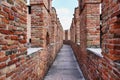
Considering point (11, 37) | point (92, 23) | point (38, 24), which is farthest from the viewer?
point (38, 24)

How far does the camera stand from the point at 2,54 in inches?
78.5

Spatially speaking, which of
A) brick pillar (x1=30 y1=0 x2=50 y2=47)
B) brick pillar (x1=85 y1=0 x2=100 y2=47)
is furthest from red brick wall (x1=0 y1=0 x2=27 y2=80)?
brick pillar (x1=85 y1=0 x2=100 y2=47)

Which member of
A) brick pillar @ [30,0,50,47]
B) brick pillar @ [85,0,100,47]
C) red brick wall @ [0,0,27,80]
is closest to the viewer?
red brick wall @ [0,0,27,80]

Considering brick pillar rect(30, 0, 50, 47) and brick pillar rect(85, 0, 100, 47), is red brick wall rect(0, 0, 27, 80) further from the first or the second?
brick pillar rect(85, 0, 100, 47)

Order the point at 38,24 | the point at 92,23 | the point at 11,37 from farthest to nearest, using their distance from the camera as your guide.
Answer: the point at 38,24
the point at 92,23
the point at 11,37

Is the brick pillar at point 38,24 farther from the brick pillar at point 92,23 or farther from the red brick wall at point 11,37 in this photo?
the red brick wall at point 11,37

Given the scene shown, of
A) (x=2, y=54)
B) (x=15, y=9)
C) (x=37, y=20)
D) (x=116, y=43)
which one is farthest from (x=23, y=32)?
(x=37, y=20)

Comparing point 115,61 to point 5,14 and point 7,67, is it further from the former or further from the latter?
point 5,14

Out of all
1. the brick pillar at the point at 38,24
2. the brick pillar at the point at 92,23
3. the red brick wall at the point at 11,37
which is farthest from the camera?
the brick pillar at the point at 38,24

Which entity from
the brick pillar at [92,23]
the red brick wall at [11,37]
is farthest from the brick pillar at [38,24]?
the red brick wall at [11,37]

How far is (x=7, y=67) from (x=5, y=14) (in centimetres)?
71

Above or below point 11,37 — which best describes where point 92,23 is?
above

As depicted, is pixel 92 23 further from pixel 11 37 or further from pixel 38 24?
pixel 11 37

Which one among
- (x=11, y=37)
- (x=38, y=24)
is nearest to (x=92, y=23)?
(x=38, y=24)
